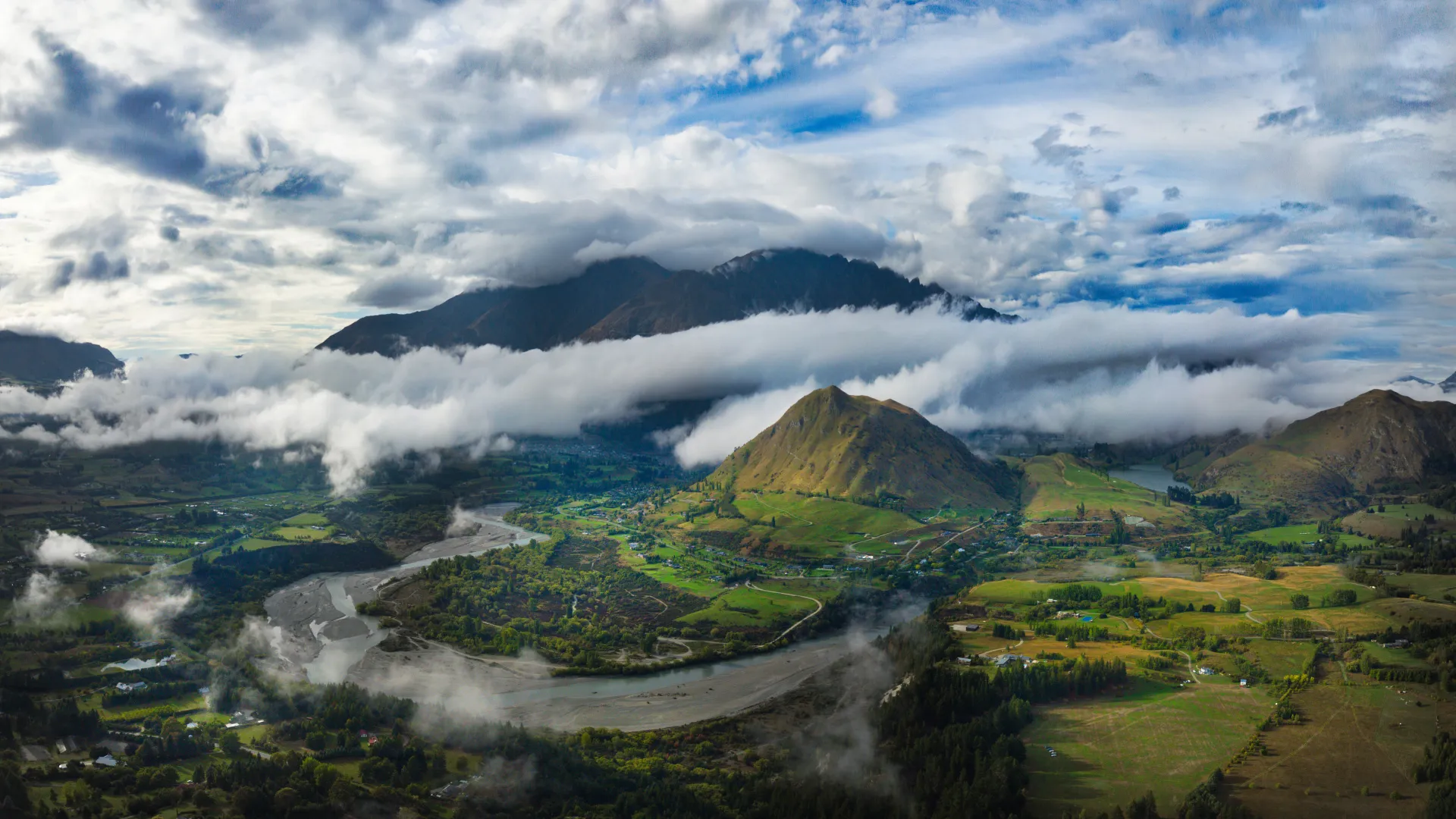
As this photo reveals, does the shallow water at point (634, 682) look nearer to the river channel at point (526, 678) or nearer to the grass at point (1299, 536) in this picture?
the river channel at point (526, 678)

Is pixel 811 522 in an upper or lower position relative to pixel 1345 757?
upper

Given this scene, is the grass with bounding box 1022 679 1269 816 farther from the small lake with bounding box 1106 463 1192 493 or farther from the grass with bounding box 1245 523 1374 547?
the small lake with bounding box 1106 463 1192 493

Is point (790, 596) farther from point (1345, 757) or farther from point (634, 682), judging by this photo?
point (1345, 757)

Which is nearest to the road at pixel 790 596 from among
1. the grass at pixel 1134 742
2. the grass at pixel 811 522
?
the grass at pixel 811 522

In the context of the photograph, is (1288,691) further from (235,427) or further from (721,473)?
(235,427)

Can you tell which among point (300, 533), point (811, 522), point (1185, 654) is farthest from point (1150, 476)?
point (300, 533)

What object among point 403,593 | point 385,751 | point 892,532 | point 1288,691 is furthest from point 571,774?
point 892,532

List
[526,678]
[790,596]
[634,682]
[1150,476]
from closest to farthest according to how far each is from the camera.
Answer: [526,678] < [634,682] < [790,596] < [1150,476]

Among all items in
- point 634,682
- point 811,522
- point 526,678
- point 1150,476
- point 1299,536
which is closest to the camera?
point 526,678
